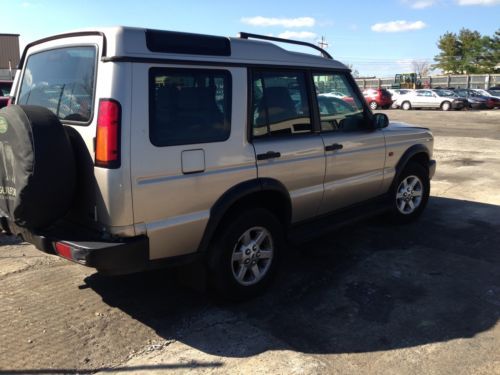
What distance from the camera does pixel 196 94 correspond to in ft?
11.0

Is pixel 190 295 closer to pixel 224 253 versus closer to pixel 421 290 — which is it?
pixel 224 253

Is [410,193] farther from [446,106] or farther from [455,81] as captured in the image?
[455,81]

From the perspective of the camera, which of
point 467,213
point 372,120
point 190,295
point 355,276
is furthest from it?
point 467,213

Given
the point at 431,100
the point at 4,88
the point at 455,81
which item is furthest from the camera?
the point at 455,81

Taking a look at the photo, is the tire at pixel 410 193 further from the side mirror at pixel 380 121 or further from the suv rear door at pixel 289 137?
the suv rear door at pixel 289 137

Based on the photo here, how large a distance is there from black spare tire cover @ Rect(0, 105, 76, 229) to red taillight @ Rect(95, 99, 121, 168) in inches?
11.1

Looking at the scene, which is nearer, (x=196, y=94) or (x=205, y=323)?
(x=196, y=94)

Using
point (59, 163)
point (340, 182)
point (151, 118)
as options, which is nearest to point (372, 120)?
point (340, 182)

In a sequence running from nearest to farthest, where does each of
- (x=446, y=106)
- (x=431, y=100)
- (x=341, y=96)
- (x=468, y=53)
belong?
(x=341, y=96)
(x=446, y=106)
(x=431, y=100)
(x=468, y=53)

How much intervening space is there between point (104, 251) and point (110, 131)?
747mm

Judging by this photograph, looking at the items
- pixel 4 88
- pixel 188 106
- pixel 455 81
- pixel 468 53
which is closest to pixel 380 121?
pixel 188 106

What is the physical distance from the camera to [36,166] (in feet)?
9.65

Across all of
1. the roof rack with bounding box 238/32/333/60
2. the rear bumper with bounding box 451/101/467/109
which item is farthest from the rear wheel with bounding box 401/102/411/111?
the roof rack with bounding box 238/32/333/60

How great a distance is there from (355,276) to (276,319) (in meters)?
1.10
